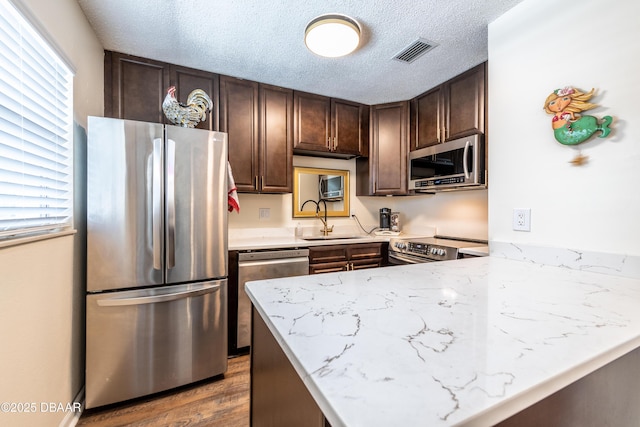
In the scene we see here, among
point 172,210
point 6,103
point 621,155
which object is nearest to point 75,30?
point 6,103

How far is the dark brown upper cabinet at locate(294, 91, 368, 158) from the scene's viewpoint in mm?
2697

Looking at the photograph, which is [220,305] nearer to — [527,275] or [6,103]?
[6,103]

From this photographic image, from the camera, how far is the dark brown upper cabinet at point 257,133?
2398 millimetres

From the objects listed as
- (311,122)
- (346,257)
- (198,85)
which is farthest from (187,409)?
(311,122)

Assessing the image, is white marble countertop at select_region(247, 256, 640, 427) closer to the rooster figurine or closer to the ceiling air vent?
the rooster figurine

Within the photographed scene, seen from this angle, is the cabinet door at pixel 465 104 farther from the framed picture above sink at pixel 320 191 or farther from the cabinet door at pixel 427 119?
the framed picture above sink at pixel 320 191

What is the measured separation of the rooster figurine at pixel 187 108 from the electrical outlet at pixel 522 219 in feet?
7.30

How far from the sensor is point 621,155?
1177 mm

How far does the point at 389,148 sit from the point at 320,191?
2.91 ft

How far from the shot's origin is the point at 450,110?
2.42 metres

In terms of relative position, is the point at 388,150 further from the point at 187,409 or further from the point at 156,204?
the point at 187,409

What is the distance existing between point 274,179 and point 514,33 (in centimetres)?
198

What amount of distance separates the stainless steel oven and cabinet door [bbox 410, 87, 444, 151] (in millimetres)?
959

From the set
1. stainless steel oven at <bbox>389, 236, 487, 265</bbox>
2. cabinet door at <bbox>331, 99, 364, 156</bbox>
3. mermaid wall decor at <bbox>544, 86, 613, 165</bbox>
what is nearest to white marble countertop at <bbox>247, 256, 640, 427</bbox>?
mermaid wall decor at <bbox>544, 86, 613, 165</bbox>
